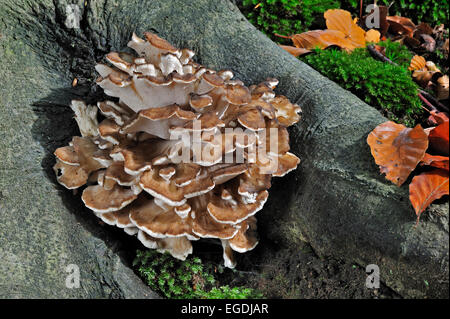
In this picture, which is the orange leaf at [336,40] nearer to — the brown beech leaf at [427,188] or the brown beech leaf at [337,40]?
the brown beech leaf at [337,40]

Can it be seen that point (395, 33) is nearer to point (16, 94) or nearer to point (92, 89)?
point (92, 89)

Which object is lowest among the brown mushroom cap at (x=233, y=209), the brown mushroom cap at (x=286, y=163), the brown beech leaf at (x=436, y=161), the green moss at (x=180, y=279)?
the green moss at (x=180, y=279)

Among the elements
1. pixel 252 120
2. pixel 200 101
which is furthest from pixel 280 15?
pixel 200 101

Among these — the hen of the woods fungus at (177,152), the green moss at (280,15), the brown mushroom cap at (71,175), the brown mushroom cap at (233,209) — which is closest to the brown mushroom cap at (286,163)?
the hen of the woods fungus at (177,152)

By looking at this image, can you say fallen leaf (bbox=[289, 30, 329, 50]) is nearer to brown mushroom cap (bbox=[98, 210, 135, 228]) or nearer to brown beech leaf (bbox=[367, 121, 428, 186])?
brown beech leaf (bbox=[367, 121, 428, 186])

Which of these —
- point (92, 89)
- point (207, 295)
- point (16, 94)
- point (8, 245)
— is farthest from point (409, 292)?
point (16, 94)

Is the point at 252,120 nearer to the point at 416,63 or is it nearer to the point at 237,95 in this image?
the point at 237,95

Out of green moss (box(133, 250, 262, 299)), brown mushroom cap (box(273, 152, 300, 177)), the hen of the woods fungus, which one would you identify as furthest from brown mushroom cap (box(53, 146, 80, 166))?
brown mushroom cap (box(273, 152, 300, 177))
